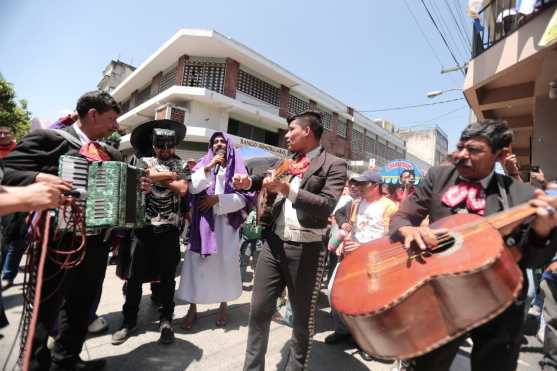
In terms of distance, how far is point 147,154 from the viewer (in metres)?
3.73

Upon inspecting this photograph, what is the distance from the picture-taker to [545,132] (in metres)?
6.81

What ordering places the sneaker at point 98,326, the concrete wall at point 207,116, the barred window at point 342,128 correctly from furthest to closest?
the barred window at point 342,128
the concrete wall at point 207,116
the sneaker at point 98,326

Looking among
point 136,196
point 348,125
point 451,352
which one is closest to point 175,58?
point 348,125

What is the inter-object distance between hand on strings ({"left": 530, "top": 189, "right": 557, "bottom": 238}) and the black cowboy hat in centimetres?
339

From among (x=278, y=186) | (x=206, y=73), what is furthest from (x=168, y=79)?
(x=278, y=186)

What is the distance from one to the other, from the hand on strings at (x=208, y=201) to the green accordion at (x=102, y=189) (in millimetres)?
1023

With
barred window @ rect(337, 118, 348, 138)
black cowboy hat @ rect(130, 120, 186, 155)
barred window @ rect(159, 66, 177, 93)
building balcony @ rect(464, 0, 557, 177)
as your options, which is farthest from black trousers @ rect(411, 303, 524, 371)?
barred window @ rect(337, 118, 348, 138)

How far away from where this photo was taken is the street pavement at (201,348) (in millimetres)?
2703

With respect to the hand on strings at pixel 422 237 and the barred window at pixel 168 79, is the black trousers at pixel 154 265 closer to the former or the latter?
the hand on strings at pixel 422 237

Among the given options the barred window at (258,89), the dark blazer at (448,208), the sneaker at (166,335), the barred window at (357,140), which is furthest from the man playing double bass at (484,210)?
the barred window at (357,140)

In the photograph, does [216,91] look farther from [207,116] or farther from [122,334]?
[122,334]

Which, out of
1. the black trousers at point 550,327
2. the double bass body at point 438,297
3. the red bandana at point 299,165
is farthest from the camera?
the black trousers at point 550,327

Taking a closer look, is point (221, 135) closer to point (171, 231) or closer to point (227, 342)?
point (171, 231)

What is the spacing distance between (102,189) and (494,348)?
9.03ft
